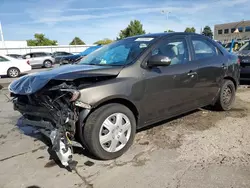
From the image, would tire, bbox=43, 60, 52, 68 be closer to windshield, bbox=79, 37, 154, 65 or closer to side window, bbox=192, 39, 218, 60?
windshield, bbox=79, 37, 154, 65

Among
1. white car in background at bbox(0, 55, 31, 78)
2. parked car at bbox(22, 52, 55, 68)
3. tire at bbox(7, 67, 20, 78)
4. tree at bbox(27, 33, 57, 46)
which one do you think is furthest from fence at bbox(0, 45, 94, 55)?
tree at bbox(27, 33, 57, 46)

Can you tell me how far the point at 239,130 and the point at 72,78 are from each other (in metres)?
2.91

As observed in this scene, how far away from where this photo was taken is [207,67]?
4.41 m

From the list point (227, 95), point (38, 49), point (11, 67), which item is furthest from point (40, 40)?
point (227, 95)

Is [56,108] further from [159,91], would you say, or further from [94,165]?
[159,91]

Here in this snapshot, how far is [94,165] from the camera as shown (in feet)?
10.4

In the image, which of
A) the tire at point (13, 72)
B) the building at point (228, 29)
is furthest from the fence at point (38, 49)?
the building at point (228, 29)

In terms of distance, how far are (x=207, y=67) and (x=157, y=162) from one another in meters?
2.12

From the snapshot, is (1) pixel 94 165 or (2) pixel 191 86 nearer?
(1) pixel 94 165

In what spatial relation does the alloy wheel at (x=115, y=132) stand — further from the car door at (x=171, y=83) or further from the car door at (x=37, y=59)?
the car door at (x=37, y=59)

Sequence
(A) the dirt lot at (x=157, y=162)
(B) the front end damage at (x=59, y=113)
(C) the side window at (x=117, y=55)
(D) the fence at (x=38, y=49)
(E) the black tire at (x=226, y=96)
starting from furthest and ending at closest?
(D) the fence at (x=38, y=49) → (E) the black tire at (x=226, y=96) → (C) the side window at (x=117, y=55) → (B) the front end damage at (x=59, y=113) → (A) the dirt lot at (x=157, y=162)

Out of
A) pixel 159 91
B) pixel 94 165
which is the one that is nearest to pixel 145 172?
pixel 94 165

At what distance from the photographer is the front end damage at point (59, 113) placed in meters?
2.93

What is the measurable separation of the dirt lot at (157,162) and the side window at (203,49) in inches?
48.9
